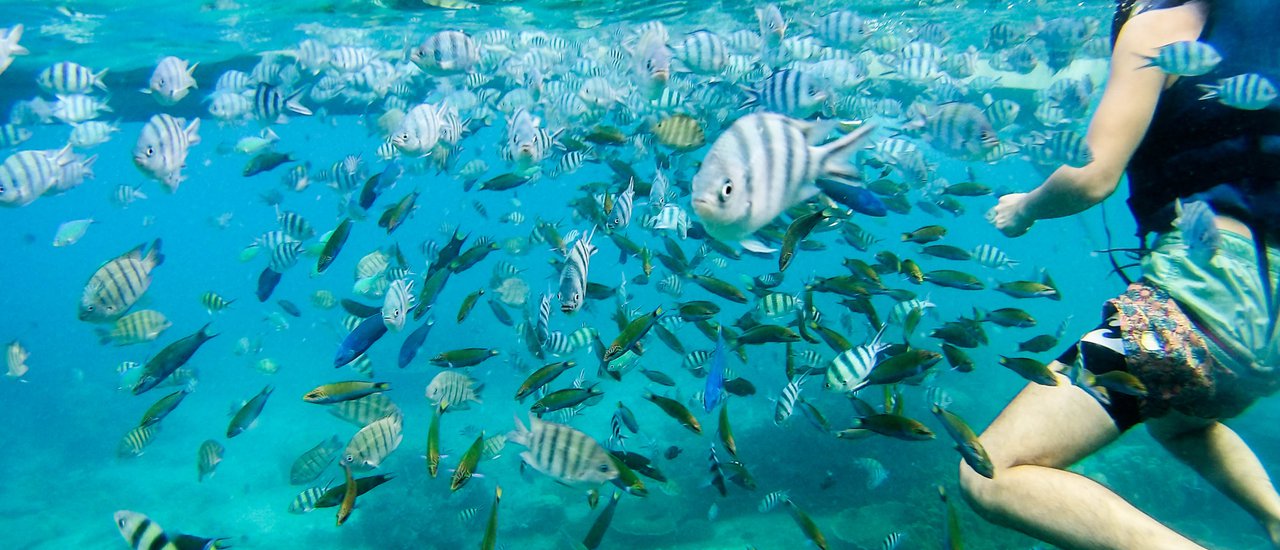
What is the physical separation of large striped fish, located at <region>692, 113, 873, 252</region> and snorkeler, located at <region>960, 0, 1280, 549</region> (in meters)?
1.63

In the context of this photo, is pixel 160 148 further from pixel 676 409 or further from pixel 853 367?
pixel 853 367

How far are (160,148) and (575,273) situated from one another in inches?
166

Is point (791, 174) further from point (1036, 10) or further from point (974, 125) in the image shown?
point (1036, 10)

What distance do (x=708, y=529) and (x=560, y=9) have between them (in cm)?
1408

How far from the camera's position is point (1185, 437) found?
317 centimetres

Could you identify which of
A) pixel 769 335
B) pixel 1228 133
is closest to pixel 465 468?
pixel 769 335

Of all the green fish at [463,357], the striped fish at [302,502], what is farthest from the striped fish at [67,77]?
the green fish at [463,357]

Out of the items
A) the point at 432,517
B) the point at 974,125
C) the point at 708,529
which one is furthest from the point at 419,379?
the point at 974,125

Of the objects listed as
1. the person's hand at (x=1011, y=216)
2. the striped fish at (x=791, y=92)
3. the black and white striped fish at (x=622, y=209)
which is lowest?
the black and white striped fish at (x=622, y=209)

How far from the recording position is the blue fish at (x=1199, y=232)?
250 cm

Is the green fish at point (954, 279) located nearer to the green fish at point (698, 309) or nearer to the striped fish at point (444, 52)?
the green fish at point (698, 309)

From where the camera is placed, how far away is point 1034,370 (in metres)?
3.28

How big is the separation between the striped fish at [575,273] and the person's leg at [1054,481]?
2.27 metres

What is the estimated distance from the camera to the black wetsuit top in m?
2.58
